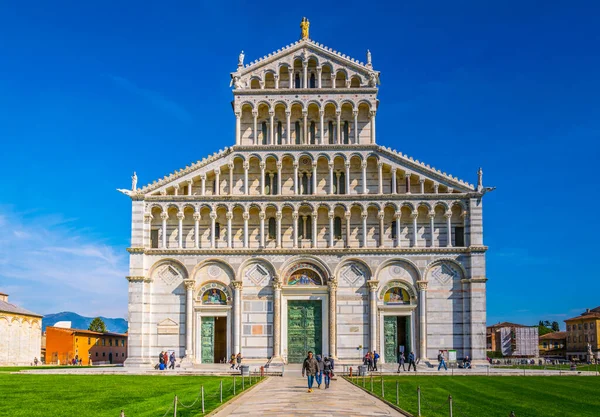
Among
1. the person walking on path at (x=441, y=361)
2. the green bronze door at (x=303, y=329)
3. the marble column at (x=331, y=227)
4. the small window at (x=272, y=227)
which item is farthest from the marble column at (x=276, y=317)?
the person walking on path at (x=441, y=361)

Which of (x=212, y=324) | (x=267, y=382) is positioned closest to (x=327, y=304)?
(x=212, y=324)

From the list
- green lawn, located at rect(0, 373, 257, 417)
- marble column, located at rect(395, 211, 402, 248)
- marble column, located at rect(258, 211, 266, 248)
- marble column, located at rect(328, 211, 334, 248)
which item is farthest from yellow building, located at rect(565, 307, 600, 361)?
green lawn, located at rect(0, 373, 257, 417)

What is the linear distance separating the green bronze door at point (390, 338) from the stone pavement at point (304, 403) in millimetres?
16620

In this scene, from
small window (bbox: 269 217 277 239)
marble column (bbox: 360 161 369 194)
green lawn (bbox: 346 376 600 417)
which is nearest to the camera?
green lawn (bbox: 346 376 600 417)

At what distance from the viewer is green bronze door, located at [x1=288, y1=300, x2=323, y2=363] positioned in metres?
50.3

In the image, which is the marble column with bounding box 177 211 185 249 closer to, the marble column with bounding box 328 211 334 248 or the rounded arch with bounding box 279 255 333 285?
the rounded arch with bounding box 279 255 333 285

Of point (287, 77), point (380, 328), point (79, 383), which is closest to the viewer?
point (79, 383)

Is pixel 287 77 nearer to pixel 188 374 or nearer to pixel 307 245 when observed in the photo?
pixel 307 245

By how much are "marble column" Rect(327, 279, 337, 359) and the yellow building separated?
6399 cm

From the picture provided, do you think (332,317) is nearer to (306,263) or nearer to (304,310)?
(304,310)

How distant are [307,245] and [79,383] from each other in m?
20.2

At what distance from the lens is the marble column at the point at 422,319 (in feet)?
162

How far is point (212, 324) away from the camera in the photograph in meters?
50.8

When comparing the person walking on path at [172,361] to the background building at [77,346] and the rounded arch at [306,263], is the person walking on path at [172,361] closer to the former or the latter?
the rounded arch at [306,263]
